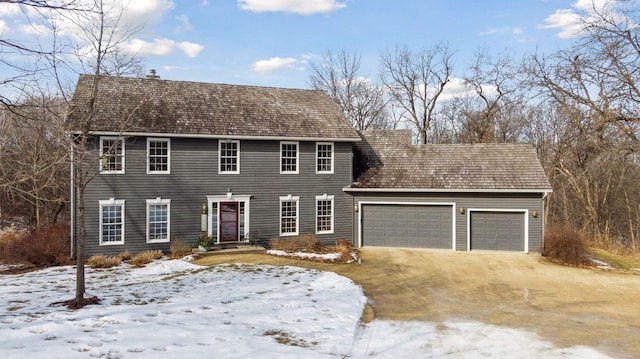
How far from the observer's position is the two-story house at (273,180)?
17016mm

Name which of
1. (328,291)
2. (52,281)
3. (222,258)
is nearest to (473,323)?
(328,291)

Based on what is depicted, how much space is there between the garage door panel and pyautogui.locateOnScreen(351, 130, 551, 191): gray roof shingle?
132 centimetres

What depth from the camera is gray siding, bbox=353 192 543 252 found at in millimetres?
18578

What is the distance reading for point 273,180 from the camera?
62.1 feet

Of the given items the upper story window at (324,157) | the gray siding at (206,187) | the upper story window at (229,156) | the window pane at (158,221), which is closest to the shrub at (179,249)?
the gray siding at (206,187)

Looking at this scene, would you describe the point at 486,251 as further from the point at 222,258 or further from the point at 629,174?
the point at 629,174

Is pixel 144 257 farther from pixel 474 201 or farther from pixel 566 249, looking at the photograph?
pixel 566 249

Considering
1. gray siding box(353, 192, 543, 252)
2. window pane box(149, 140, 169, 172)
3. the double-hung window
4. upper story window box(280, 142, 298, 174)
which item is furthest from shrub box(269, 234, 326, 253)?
window pane box(149, 140, 169, 172)

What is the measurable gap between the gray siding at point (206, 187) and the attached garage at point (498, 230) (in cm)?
564

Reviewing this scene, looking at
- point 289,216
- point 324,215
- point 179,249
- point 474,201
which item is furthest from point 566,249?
point 179,249

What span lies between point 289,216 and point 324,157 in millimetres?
3189

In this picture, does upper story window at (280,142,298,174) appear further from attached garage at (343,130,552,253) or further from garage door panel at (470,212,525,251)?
garage door panel at (470,212,525,251)

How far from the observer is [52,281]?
507 inches

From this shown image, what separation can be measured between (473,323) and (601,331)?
9.00ft
